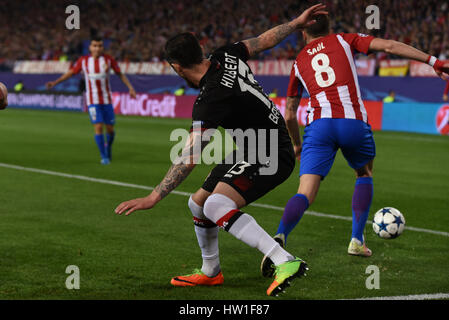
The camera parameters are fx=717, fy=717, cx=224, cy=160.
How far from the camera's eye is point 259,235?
447 centimetres

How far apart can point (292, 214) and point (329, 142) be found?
669mm

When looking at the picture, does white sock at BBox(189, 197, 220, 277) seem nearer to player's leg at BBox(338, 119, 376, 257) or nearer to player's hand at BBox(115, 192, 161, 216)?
player's hand at BBox(115, 192, 161, 216)

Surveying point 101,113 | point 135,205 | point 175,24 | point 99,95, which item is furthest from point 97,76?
point 175,24

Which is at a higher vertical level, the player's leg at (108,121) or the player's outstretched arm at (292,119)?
the player's outstretched arm at (292,119)

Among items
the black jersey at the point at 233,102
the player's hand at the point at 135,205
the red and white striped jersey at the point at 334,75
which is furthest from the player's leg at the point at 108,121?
the player's hand at the point at 135,205

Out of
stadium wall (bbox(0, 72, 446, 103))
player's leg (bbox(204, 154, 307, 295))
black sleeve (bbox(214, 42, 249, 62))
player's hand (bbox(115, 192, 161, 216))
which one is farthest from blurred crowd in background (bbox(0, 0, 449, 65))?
player's hand (bbox(115, 192, 161, 216))

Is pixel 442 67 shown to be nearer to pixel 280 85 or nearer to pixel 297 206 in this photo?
pixel 297 206

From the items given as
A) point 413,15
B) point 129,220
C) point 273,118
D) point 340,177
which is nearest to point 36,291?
point 273,118

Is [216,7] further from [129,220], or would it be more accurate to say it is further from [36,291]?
[36,291]

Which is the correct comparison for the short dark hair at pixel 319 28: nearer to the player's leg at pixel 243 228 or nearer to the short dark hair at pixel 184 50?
the short dark hair at pixel 184 50

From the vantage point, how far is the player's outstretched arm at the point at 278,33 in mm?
5090

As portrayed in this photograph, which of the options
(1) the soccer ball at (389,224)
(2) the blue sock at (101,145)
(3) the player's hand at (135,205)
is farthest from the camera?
(2) the blue sock at (101,145)

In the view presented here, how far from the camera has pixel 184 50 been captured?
4.37 meters
